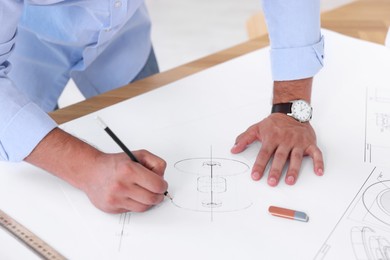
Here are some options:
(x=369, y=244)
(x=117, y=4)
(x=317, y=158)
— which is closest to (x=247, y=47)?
(x=117, y=4)

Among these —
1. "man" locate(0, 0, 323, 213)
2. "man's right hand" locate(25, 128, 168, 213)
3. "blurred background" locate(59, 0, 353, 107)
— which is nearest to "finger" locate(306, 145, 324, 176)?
"man" locate(0, 0, 323, 213)

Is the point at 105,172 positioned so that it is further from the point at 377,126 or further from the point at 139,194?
the point at 377,126

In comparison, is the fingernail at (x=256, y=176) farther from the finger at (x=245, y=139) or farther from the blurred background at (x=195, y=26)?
the blurred background at (x=195, y=26)

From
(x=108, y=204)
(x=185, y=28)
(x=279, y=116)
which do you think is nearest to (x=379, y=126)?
(x=279, y=116)

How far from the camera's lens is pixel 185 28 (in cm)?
332

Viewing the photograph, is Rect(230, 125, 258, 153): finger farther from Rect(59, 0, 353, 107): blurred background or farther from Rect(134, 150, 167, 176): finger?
Rect(59, 0, 353, 107): blurred background

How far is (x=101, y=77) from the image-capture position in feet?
4.69

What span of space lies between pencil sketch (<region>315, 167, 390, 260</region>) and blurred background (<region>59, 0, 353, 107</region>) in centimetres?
204

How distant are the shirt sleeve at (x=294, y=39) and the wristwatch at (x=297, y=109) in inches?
2.2

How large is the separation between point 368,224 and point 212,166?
279 mm

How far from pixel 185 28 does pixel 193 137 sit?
2.32 metres

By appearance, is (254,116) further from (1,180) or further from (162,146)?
(1,180)

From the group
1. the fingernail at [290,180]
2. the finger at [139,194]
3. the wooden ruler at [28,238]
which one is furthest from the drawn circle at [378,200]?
the wooden ruler at [28,238]

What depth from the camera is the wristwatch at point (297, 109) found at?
1099mm
